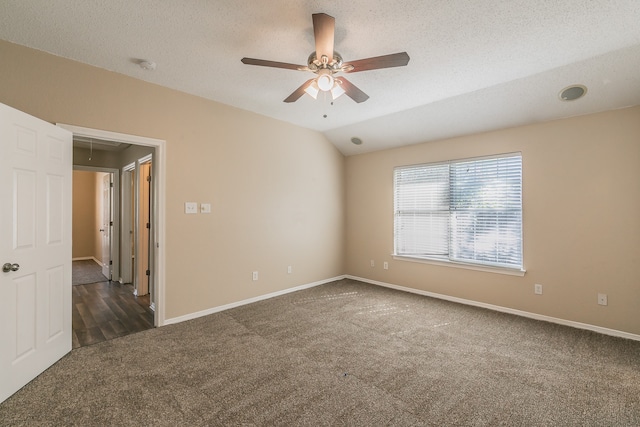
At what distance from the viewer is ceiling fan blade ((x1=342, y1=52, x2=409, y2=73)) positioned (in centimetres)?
198

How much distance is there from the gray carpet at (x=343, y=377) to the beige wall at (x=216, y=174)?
75 centimetres

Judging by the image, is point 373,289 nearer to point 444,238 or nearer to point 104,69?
point 444,238

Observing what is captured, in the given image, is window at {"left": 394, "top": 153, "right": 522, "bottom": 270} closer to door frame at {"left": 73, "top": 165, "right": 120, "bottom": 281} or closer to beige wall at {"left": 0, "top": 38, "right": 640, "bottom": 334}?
beige wall at {"left": 0, "top": 38, "right": 640, "bottom": 334}

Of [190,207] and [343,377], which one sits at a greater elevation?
[190,207]

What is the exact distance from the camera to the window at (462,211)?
3828 mm

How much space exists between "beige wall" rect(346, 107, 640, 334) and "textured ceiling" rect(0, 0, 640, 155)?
0.87 feet

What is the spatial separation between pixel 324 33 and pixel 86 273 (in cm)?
697

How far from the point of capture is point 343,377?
91.7 inches

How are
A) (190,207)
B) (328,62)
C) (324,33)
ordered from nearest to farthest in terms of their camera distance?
1. (324,33)
2. (328,62)
3. (190,207)

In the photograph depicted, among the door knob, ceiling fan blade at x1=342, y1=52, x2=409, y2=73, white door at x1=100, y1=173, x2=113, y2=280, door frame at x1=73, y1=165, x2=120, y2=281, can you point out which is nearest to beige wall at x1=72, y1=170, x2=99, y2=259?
white door at x1=100, y1=173, x2=113, y2=280

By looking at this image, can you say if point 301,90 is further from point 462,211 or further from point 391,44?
point 462,211

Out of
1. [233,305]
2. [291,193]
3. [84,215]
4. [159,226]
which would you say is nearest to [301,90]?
[159,226]

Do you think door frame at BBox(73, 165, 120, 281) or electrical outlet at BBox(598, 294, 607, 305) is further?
door frame at BBox(73, 165, 120, 281)

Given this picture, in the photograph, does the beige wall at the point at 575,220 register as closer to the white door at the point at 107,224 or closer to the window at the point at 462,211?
the window at the point at 462,211
